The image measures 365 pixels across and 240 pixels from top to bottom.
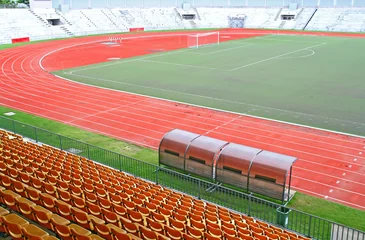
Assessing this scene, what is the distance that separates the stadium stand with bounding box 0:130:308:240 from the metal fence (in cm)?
125

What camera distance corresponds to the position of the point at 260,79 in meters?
34.5

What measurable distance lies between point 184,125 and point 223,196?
8.58 m

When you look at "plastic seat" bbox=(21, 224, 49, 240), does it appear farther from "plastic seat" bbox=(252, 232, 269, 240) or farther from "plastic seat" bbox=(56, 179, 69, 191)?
"plastic seat" bbox=(252, 232, 269, 240)

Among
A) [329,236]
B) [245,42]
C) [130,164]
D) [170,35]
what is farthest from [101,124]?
[170,35]

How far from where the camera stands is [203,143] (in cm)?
1598

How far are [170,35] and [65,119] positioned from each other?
169 ft

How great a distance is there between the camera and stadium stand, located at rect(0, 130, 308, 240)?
836cm

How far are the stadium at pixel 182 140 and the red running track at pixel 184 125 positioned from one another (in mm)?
89

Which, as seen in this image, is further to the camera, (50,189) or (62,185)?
(62,185)

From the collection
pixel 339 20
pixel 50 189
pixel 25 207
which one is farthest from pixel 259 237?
pixel 339 20

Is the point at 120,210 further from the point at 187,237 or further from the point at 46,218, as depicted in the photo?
the point at 187,237

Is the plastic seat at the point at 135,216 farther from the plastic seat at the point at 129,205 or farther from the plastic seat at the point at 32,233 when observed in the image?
the plastic seat at the point at 32,233

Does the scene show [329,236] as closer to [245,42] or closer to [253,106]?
[253,106]

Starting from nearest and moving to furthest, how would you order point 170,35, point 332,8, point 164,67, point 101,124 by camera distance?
point 101,124
point 164,67
point 170,35
point 332,8
